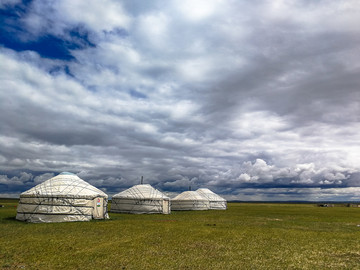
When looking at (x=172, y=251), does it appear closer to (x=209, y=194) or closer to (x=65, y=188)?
(x=65, y=188)

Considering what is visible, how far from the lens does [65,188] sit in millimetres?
24938

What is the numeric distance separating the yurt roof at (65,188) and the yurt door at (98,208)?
1.54 ft

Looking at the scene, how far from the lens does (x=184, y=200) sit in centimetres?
4809

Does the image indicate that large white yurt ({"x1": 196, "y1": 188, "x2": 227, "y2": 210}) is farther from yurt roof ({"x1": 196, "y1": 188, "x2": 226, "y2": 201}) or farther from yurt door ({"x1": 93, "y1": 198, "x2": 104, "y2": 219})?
yurt door ({"x1": 93, "y1": 198, "x2": 104, "y2": 219})

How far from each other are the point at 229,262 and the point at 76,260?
17.6 feet

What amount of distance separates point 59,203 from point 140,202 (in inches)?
504

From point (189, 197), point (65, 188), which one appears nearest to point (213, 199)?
point (189, 197)

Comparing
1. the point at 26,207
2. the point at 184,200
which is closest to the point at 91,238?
the point at 26,207

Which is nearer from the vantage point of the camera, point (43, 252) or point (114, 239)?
point (43, 252)

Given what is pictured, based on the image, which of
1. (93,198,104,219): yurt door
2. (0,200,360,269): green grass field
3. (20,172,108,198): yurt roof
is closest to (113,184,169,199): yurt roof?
(20,172,108,198): yurt roof

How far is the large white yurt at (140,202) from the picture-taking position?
35.1 meters

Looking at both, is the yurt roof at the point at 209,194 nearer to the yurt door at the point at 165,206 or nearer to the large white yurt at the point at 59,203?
the yurt door at the point at 165,206

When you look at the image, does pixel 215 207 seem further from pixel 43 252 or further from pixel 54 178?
pixel 43 252

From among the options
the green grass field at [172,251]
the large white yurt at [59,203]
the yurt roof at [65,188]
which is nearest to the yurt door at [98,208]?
the large white yurt at [59,203]
